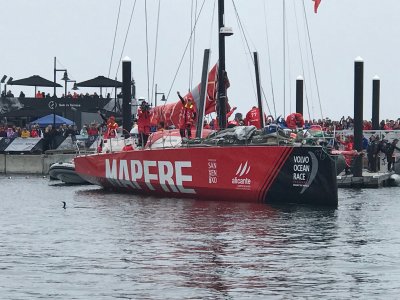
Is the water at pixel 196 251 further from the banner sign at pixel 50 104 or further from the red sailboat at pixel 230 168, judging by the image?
the banner sign at pixel 50 104

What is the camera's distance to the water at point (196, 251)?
1736 cm

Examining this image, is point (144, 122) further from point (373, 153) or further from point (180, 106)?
point (373, 153)

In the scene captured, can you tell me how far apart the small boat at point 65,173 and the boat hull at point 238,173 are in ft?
32.5

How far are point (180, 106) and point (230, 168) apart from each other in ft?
16.1

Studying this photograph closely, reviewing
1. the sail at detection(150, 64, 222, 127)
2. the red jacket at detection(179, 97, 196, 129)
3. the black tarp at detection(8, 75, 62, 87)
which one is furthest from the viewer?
the black tarp at detection(8, 75, 62, 87)

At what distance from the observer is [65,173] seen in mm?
46094

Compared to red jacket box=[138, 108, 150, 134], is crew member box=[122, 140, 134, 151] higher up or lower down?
lower down

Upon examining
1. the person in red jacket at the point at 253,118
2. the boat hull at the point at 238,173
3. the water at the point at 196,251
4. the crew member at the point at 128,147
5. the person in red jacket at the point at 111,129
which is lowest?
the water at the point at 196,251

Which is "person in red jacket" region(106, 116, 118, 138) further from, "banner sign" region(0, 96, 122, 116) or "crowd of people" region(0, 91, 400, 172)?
"banner sign" region(0, 96, 122, 116)

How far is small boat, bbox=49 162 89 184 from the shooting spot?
1806 inches

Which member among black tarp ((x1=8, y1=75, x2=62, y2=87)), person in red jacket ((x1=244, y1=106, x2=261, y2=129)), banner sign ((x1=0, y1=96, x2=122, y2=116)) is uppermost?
black tarp ((x1=8, y1=75, x2=62, y2=87))

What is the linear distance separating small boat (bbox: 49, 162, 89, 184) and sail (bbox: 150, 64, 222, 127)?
956cm

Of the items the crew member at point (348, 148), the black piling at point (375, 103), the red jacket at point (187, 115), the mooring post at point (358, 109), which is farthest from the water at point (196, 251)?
the black piling at point (375, 103)

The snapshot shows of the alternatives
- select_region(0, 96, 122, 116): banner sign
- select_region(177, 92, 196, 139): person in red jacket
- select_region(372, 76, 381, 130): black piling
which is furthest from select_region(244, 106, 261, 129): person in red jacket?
select_region(0, 96, 122, 116): banner sign
